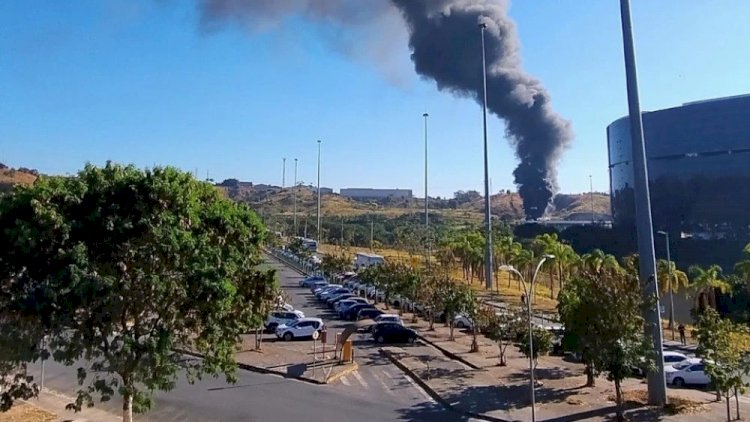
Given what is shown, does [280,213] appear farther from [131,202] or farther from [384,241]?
[131,202]

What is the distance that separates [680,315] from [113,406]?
2103 inches

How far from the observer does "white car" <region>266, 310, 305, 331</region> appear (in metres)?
38.5

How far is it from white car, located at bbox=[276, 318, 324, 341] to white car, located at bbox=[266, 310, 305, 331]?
0.72m

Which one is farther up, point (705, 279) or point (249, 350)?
point (705, 279)

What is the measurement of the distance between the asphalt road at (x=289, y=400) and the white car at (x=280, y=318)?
36.1ft

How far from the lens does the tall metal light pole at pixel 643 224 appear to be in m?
22.3

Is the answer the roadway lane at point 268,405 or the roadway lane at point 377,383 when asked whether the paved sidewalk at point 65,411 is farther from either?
the roadway lane at point 377,383

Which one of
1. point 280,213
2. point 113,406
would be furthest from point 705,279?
point 280,213

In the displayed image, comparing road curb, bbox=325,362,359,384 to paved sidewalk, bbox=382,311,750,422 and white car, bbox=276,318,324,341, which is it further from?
white car, bbox=276,318,324,341

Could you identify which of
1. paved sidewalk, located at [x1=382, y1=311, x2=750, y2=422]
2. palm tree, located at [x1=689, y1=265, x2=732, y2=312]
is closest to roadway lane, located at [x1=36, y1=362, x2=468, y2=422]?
paved sidewalk, located at [x1=382, y1=311, x2=750, y2=422]

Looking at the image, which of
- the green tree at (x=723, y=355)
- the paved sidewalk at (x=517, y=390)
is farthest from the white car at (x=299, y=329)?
the green tree at (x=723, y=355)

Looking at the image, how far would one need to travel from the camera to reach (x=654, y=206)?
100750 mm

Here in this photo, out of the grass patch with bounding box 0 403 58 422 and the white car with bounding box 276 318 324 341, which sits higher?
the white car with bounding box 276 318 324 341

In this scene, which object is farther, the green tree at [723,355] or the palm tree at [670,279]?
the palm tree at [670,279]
